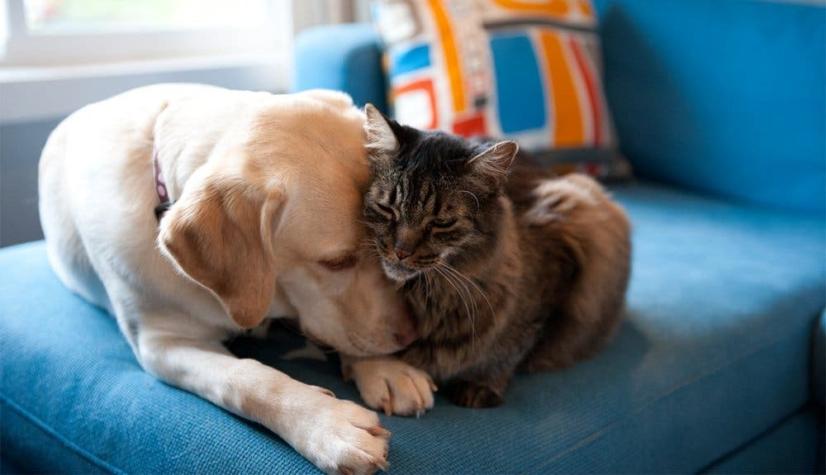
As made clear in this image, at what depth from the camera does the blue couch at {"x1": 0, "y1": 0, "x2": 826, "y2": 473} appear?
50.8 inches

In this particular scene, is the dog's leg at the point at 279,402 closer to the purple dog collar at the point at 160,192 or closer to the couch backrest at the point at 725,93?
the purple dog collar at the point at 160,192

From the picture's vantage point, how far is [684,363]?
62.4 inches

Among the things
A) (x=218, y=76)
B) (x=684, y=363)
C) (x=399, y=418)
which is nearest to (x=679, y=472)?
(x=684, y=363)

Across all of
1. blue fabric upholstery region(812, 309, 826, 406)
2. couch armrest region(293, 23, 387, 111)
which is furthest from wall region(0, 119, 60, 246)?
blue fabric upholstery region(812, 309, 826, 406)

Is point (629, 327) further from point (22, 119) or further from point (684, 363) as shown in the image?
point (22, 119)

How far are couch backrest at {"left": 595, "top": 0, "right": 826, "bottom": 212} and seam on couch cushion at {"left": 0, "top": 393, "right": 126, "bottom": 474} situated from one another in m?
1.86

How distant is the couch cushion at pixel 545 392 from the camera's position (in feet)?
4.09

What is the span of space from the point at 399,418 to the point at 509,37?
1.38 metres

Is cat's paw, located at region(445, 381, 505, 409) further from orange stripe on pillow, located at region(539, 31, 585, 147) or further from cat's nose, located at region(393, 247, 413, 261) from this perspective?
orange stripe on pillow, located at region(539, 31, 585, 147)

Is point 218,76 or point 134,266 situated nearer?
point 134,266

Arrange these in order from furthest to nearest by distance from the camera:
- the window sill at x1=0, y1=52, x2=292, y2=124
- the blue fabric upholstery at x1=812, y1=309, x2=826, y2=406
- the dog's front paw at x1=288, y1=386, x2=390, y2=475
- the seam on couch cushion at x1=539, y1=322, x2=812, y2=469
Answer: the window sill at x1=0, y1=52, x2=292, y2=124 < the blue fabric upholstery at x1=812, y1=309, x2=826, y2=406 < the seam on couch cushion at x1=539, y1=322, x2=812, y2=469 < the dog's front paw at x1=288, y1=386, x2=390, y2=475

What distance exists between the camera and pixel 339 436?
3.64 feet

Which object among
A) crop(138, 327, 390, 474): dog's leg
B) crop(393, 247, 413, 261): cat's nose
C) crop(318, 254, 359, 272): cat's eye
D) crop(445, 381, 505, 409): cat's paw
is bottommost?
crop(445, 381, 505, 409): cat's paw

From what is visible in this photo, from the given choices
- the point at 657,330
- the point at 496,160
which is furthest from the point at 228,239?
the point at 657,330
